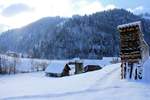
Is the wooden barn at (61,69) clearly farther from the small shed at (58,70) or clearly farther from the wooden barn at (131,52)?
the wooden barn at (131,52)

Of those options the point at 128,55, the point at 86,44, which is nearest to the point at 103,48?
the point at 86,44

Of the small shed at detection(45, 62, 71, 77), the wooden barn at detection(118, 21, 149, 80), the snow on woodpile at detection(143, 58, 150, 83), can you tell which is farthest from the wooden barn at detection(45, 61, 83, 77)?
the wooden barn at detection(118, 21, 149, 80)

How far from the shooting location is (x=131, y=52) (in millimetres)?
23531

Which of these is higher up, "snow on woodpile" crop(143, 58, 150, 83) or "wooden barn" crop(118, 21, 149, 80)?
"wooden barn" crop(118, 21, 149, 80)

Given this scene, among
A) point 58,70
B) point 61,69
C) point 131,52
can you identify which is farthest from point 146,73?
point 58,70

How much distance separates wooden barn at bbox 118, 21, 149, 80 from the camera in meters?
23.0

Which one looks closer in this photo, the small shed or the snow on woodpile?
the snow on woodpile

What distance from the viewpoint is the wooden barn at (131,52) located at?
23022mm

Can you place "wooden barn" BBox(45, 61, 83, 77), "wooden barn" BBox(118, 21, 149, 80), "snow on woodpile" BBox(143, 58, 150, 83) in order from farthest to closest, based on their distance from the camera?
"wooden barn" BBox(45, 61, 83, 77)
"wooden barn" BBox(118, 21, 149, 80)
"snow on woodpile" BBox(143, 58, 150, 83)

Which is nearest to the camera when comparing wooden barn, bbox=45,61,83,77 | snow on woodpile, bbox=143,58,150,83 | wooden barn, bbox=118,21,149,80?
snow on woodpile, bbox=143,58,150,83

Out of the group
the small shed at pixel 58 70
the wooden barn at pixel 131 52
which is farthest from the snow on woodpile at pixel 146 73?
the small shed at pixel 58 70

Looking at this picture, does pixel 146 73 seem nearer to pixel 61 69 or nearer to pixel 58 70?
pixel 61 69

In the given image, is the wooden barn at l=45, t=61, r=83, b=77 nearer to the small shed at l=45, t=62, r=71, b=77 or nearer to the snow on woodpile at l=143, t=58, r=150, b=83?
the small shed at l=45, t=62, r=71, b=77

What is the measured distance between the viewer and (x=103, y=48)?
155250mm
